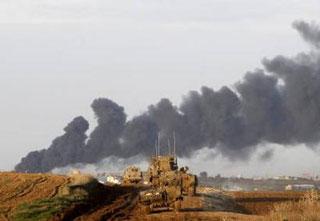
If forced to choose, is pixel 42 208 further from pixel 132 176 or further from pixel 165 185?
pixel 132 176

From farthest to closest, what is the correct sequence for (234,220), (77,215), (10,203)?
(10,203), (77,215), (234,220)

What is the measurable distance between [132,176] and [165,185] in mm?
18911

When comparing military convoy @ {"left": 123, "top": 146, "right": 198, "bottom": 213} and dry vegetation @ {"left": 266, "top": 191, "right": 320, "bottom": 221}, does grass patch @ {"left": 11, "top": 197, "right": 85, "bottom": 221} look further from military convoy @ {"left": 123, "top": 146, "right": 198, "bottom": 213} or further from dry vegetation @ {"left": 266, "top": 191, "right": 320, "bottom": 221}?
dry vegetation @ {"left": 266, "top": 191, "right": 320, "bottom": 221}

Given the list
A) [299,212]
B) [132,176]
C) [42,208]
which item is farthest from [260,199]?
[42,208]

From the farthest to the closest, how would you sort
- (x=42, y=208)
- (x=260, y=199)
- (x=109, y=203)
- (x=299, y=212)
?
(x=260, y=199)
(x=109, y=203)
(x=42, y=208)
(x=299, y=212)

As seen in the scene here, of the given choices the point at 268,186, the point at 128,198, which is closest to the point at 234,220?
the point at 128,198

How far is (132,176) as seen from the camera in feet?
291

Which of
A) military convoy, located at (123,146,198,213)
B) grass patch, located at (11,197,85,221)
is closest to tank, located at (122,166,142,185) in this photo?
military convoy, located at (123,146,198,213)

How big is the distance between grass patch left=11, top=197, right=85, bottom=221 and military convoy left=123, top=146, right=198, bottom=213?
5460mm

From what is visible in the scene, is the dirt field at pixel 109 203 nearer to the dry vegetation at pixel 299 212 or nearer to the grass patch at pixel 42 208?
the grass patch at pixel 42 208

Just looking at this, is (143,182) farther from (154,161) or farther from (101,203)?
(101,203)

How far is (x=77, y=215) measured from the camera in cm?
6081

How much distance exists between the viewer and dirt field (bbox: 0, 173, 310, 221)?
59938 millimetres

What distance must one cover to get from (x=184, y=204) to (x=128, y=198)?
7.30 meters
